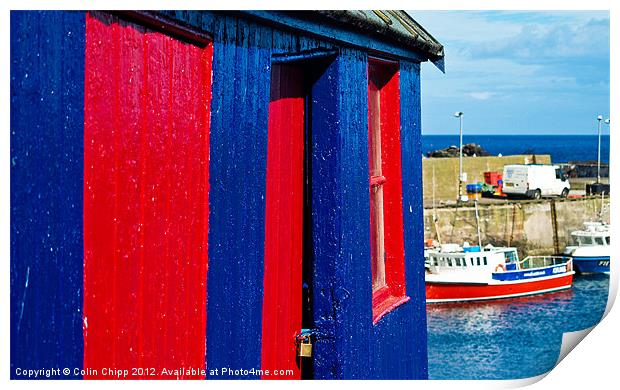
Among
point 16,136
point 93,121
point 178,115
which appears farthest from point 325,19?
point 16,136

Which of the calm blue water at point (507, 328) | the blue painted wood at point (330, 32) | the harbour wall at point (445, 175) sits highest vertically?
the harbour wall at point (445, 175)

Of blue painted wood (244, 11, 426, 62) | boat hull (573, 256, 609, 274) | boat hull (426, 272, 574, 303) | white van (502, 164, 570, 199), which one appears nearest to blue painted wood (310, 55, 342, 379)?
blue painted wood (244, 11, 426, 62)

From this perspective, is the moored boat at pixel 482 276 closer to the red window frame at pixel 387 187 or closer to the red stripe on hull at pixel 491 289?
the red stripe on hull at pixel 491 289

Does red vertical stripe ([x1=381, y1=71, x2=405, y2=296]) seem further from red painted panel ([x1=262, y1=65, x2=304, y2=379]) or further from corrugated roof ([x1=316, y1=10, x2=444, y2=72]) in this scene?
red painted panel ([x1=262, y1=65, x2=304, y2=379])

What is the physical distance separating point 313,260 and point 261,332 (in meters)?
0.41

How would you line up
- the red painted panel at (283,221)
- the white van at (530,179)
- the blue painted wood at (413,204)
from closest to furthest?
the red painted panel at (283,221)
the blue painted wood at (413,204)
the white van at (530,179)

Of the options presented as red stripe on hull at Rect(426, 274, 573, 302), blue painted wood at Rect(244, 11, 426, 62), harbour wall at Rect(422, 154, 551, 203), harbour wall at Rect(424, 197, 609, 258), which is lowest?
red stripe on hull at Rect(426, 274, 573, 302)

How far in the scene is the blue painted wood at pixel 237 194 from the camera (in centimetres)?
282

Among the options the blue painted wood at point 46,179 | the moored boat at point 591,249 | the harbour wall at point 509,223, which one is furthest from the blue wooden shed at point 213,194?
the harbour wall at point 509,223

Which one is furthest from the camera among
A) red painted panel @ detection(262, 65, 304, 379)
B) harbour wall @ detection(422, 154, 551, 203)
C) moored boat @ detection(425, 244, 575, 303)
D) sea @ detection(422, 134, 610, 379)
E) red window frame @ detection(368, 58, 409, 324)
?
harbour wall @ detection(422, 154, 551, 203)

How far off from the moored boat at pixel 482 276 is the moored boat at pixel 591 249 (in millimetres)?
1060

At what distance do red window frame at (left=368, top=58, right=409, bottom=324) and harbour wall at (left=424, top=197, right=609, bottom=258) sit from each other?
22.5 m

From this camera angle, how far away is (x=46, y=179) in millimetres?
2287

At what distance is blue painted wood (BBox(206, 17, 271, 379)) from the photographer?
282 cm
